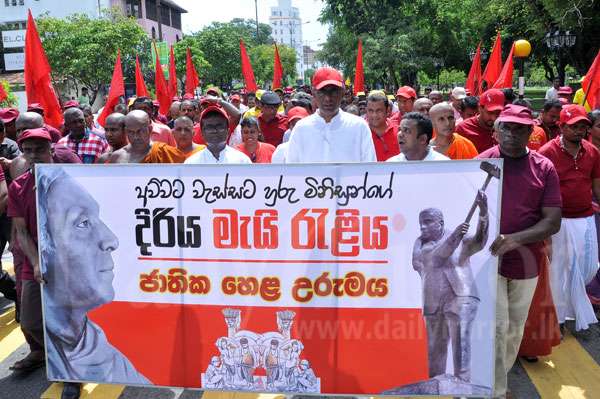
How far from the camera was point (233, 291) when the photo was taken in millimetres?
3316

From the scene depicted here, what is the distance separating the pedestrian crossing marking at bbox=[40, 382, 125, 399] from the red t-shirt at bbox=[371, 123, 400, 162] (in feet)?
10.3

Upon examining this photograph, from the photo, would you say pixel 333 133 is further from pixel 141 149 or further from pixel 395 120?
pixel 395 120

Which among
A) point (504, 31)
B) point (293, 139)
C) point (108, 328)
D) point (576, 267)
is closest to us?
point (108, 328)

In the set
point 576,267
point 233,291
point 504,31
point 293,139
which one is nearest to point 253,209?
point 233,291

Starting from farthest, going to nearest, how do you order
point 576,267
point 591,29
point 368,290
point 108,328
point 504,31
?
point 504,31 → point 591,29 → point 576,267 → point 108,328 → point 368,290

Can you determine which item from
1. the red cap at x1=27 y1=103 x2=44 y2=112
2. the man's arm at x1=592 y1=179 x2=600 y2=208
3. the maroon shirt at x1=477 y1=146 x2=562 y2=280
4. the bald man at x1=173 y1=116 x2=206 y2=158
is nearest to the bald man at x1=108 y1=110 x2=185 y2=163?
the bald man at x1=173 y1=116 x2=206 y2=158

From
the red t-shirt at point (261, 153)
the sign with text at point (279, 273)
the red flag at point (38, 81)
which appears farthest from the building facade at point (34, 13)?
the sign with text at point (279, 273)

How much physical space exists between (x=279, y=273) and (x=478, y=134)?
3.17 metres

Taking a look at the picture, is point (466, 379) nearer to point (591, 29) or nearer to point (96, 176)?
point (96, 176)

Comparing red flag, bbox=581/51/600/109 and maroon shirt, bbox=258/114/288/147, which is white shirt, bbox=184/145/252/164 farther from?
red flag, bbox=581/51/600/109

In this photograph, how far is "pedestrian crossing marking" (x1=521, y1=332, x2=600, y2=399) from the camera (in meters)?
4.06

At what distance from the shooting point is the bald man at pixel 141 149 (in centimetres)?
480

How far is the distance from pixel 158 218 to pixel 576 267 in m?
3.51

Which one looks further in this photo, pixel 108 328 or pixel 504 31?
pixel 504 31
